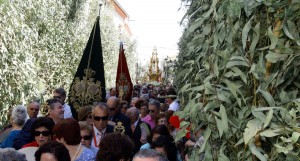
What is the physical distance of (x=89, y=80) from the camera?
9.23 m

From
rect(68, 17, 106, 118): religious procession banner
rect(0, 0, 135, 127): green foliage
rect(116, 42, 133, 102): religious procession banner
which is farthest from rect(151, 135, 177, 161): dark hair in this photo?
rect(116, 42, 133, 102): religious procession banner

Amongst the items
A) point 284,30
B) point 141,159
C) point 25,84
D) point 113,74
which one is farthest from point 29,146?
point 113,74

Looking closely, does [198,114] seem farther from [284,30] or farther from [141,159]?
[284,30]

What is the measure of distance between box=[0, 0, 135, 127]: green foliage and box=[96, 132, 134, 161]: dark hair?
545cm

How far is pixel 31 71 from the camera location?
1089 cm

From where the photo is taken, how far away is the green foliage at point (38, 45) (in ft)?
32.9

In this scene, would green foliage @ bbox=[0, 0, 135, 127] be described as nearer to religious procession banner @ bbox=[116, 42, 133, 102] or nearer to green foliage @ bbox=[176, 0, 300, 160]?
religious procession banner @ bbox=[116, 42, 133, 102]

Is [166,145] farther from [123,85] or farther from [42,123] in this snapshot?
[123,85]

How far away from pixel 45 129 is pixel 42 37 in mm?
10209

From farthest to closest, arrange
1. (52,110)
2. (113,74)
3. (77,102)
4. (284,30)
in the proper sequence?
(113,74), (77,102), (52,110), (284,30)

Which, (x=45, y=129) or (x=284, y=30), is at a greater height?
(x=284, y=30)

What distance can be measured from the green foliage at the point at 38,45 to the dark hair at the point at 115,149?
5.45 meters

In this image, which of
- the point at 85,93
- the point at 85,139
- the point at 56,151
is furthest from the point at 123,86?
the point at 56,151

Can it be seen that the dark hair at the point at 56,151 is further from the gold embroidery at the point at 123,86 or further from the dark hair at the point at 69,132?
the gold embroidery at the point at 123,86
